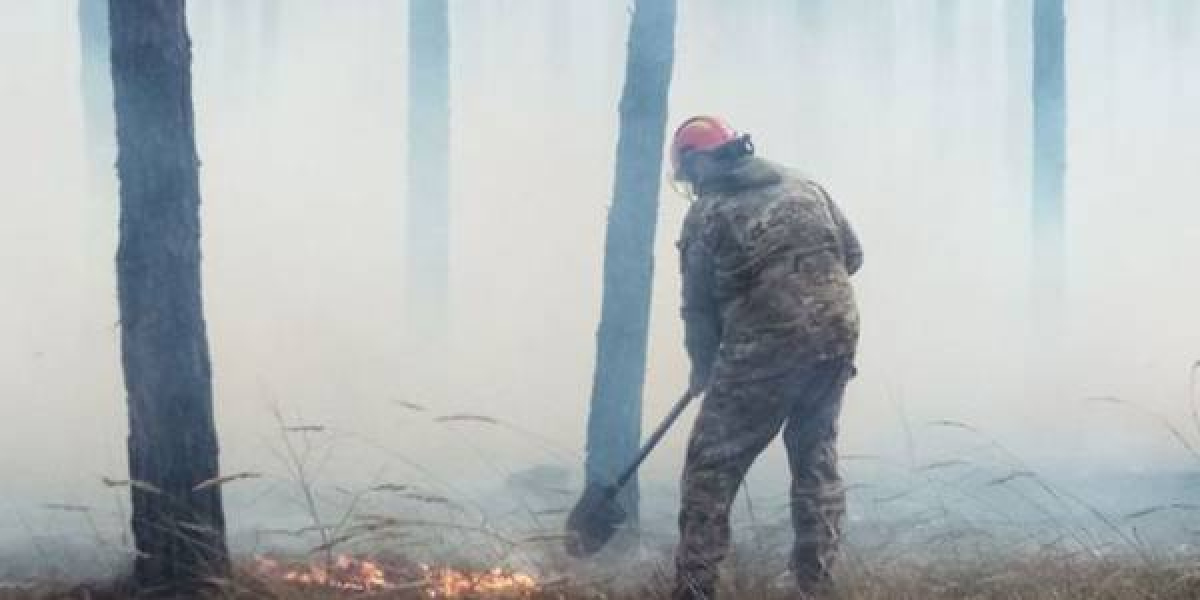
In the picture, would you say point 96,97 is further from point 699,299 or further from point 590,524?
point 699,299

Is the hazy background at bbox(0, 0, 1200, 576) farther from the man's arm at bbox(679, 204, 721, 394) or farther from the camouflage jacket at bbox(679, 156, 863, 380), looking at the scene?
the camouflage jacket at bbox(679, 156, 863, 380)

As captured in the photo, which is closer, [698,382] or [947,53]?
[698,382]

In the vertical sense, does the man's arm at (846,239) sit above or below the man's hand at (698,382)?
above

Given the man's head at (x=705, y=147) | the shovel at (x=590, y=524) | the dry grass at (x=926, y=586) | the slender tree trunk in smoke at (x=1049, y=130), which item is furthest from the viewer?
the slender tree trunk in smoke at (x=1049, y=130)

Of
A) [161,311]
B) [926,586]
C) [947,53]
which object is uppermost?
[947,53]

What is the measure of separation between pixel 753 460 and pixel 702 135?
1455mm

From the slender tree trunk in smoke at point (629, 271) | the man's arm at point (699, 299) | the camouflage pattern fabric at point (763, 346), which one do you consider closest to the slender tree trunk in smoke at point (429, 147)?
the slender tree trunk in smoke at point (629, 271)

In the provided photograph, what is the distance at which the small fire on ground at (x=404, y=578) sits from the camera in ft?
17.1


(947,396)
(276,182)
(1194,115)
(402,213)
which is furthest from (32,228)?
(1194,115)

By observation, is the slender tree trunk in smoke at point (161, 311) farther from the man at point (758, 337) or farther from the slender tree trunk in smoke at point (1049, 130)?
the slender tree trunk in smoke at point (1049, 130)

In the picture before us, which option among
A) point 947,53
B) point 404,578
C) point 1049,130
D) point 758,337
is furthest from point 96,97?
point 947,53

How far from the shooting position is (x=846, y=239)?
577 centimetres

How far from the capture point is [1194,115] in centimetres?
2762

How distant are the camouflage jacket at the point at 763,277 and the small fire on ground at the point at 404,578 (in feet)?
4.10
